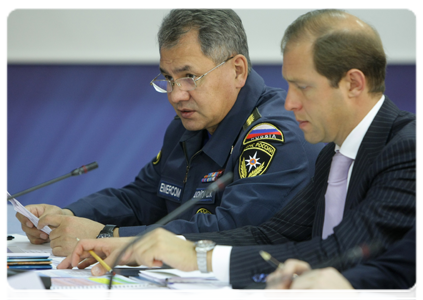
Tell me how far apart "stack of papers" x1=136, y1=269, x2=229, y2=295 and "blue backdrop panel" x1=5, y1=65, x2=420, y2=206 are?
2.26 m

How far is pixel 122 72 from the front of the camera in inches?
136

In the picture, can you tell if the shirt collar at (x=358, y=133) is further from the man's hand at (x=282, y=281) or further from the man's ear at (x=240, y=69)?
the man's ear at (x=240, y=69)

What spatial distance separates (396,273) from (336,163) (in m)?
0.43

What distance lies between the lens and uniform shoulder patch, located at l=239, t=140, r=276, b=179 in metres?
1.71

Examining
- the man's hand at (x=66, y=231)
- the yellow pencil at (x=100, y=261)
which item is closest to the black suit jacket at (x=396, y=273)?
the yellow pencil at (x=100, y=261)

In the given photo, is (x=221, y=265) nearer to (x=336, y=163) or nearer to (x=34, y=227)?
(x=336, y=163)

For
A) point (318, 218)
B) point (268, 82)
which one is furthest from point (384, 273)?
Answer: point (268, 82)

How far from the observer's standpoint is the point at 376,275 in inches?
39.4

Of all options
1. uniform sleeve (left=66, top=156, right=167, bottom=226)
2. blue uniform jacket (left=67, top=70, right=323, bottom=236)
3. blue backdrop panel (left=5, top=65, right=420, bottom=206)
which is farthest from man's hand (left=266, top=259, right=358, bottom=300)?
blue backdrop panel (left=5, top=65, right=420, bottom=206)

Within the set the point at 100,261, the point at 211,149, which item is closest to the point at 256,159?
the point at 211,149

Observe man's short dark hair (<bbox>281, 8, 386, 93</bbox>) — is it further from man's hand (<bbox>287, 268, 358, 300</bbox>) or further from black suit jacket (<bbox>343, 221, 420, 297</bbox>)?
man's hand (<bbox>287, 268, 358, 300</bbox>)

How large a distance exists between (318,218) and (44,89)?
102 inches

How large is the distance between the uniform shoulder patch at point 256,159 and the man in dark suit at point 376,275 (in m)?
0.70

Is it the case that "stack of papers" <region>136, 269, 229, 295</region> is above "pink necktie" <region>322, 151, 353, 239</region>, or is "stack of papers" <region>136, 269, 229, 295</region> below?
below
